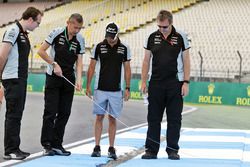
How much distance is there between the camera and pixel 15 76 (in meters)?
6.95

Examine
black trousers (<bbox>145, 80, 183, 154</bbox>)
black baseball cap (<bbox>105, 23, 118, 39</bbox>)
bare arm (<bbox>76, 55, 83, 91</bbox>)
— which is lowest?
black trousers (<bbox>145, 80, 183, 154</bbox>)

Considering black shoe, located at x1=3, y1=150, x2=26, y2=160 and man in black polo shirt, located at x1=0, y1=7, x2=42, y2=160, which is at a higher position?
man in black polo shirt, located at x1=0, y1=7, x2=42, y2=160

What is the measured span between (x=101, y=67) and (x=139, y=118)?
7.90 metres

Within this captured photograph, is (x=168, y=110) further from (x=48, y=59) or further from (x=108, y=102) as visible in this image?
(x=48, y=59)

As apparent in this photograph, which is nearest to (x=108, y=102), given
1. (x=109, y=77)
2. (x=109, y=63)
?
(x=109, y=77)

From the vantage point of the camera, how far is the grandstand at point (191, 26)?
29.0m

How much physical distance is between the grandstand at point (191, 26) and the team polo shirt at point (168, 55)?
19097 mm

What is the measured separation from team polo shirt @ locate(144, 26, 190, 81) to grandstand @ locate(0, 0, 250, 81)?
19097mm

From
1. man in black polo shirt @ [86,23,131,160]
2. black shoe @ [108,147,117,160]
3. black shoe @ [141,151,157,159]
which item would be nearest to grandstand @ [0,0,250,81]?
black shoe @ [141,151,157,159]

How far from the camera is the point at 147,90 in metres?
7.72

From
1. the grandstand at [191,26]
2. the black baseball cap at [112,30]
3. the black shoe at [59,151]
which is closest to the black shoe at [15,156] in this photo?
the black shoe at [59,151]

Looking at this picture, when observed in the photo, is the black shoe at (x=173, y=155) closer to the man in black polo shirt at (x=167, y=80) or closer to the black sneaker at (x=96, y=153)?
the man in black polo shirt at (x=167, y=80)

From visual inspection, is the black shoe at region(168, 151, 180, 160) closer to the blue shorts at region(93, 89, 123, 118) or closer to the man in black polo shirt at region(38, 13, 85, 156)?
the blue shorts at region(93, 89, 123, 118)

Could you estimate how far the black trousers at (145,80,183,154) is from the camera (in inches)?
294
